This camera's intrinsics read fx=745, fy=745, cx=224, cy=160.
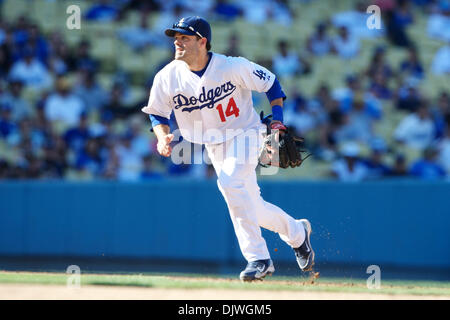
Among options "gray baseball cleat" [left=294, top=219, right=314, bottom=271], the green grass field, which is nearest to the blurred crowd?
the green grass field

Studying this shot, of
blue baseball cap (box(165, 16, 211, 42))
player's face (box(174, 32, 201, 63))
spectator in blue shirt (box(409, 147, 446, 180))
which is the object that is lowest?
spectator in blue shirt (box(409, 147, 446, 180))

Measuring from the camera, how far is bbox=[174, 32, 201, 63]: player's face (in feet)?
17.5

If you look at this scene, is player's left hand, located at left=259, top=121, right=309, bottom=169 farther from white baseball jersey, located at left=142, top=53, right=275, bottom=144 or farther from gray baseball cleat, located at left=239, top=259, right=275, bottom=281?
gray baseball cleat, located at left=239, top=259, right=275, bottom=281

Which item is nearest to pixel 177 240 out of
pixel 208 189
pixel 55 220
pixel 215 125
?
pixel 208 189

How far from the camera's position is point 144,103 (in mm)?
9742

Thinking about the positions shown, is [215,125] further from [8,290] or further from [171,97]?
[8,290]

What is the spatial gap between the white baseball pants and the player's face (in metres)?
0.68

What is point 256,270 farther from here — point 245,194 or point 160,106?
point 160,106

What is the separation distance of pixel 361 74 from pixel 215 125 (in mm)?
5469

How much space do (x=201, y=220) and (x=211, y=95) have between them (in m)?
3.33
